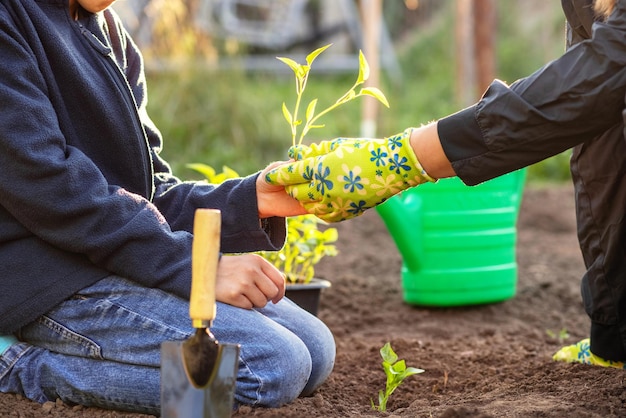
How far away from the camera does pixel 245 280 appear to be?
1.72 m

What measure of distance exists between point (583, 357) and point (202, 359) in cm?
119

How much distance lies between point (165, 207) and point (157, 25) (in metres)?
4.06

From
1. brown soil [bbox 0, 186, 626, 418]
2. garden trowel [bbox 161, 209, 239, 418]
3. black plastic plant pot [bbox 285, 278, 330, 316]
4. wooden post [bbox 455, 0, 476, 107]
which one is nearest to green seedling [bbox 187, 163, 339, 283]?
black plastic plant pot [bbox 285, 278, 330, 316]

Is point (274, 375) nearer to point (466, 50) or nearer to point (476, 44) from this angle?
point (476, 44)

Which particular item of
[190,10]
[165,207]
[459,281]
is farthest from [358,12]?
[165,207]

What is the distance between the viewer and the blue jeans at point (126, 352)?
175 cm

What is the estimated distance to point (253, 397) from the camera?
1.74 metres

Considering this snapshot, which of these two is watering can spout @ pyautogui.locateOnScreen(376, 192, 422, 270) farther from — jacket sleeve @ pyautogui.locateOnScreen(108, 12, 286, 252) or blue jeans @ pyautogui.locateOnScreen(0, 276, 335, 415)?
blue jeans @ pyautogui.locateOnScreen(0, 276, 335, 415)

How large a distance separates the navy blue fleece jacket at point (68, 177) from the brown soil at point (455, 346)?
281mm

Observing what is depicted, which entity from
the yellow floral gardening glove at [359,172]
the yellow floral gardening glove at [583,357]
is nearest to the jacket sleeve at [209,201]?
the yellow floral gardening glove at [359,172]

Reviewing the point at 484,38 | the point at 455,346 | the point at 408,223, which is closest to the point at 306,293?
the point at 455,346

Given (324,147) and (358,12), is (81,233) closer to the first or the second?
(324,147)

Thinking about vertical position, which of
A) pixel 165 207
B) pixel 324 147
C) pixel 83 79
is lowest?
pixel 165 207

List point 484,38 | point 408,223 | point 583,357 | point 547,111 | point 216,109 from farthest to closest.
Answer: point 484,38 → point 216,109 → point 408,223 → point 583,357 → point 547,111
